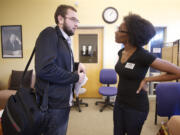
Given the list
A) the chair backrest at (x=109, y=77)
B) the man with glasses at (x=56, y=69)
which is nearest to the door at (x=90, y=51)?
the chair backrest at (x=109, y=77)

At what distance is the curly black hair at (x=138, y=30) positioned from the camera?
0.93 m

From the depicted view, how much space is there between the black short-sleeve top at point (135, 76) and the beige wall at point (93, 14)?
2325 millimetres

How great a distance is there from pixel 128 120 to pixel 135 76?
0.37 meters

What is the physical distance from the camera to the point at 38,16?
3223 millimetres

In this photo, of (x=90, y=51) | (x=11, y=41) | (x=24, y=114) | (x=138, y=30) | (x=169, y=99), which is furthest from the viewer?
A: (x=90, y=51)

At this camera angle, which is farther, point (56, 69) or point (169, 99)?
point (169, 99)

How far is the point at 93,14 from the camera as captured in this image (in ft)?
10.5

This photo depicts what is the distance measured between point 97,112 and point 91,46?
1.75m

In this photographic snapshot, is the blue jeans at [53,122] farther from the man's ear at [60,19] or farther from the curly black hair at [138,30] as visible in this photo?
the curly black hair at [138,30]

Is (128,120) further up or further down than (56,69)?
further down

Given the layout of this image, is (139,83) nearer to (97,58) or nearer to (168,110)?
(168,110)

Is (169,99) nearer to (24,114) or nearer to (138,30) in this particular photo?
(138,30)

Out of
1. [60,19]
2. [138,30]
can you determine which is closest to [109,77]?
[138,30]

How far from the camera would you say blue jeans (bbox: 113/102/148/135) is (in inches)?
38.4
